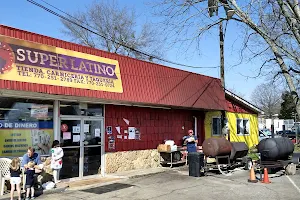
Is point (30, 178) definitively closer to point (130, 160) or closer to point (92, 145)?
point (92, 145)

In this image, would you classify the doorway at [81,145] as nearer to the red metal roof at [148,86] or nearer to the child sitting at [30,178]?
the red metal roof at [148,86]

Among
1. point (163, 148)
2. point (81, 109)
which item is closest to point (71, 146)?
point (81, 109)

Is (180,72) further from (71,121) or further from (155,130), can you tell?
(71,121)

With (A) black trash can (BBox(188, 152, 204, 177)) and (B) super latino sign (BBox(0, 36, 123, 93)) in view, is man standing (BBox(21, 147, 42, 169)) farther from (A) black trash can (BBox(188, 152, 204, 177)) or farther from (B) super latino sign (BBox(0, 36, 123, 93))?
(A) black trash can (BBox(188, 152, 204, 177))

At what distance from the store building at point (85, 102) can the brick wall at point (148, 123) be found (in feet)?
0.13

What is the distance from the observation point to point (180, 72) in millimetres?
17000

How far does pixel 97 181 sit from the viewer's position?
12.1m

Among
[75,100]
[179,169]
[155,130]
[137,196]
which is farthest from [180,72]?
[137,196]

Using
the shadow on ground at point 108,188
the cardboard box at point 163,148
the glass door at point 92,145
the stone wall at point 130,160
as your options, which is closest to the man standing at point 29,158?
the shadow on ground at point 108,188

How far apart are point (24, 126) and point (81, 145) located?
96.0 inches

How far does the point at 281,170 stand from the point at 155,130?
6.03 meters

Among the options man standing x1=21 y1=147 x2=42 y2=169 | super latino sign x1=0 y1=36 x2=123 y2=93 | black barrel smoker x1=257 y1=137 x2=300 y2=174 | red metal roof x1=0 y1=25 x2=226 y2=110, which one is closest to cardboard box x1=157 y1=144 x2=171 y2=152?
red metal roof x1=0 y1=25 x2=226 y2=110

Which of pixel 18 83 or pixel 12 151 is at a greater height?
pixel 18 83

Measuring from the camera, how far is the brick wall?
14.1 meters
